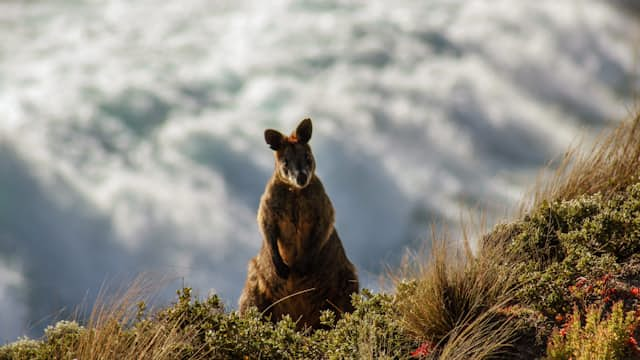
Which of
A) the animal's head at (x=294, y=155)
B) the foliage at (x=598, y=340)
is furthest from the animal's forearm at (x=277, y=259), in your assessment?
the foliage at (x=598, y=340)

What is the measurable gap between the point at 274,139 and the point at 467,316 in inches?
129

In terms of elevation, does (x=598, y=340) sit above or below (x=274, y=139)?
below

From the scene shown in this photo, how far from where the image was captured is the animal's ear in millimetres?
8250

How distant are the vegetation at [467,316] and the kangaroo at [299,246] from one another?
4.54ft

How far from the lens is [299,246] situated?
8.24 metres

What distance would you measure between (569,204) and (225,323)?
3481 millimetres

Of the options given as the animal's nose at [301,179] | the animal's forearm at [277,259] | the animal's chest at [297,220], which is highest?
the animal's nose at [301,179]

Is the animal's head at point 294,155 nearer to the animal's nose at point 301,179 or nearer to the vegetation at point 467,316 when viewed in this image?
the animal's nose at point 301,179

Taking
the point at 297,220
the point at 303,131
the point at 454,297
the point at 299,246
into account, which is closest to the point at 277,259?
the point at 299,246

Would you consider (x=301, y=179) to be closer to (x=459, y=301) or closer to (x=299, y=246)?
(x=299, y=246)

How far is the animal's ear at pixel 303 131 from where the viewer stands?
8.25 meters

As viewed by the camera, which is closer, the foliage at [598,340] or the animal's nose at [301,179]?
the foliage at [598,340]

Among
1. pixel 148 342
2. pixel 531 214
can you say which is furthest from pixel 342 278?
pixel 148 342

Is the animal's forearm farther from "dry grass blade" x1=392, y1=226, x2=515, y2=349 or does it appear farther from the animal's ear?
"dry grass blade" x1=392, y1=226, x2=515, y2=349
